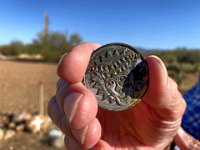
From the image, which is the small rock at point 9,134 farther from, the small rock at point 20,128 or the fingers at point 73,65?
the fingers at point 73,65

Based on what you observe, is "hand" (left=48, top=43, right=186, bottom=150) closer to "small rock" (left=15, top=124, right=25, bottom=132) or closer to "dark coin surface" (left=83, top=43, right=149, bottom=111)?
"dark coin surface" (left=83, top=43, right=149, bottom=111)

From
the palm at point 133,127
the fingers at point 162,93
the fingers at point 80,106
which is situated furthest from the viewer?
the palm at point 133,127

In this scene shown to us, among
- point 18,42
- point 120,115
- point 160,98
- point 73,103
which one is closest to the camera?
point 73,103

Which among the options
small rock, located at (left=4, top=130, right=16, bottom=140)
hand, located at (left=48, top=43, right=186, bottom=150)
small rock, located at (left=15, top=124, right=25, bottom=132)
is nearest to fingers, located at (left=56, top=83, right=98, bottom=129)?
hand, located at (left=48, top=43, right=186, bottom=150)

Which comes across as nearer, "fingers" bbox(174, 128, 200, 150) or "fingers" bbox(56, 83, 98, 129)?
"fingers" bbox(56, 83, 98, 129)

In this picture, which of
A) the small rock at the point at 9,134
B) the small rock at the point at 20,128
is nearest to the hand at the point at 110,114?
the small rock at the point at 9,134

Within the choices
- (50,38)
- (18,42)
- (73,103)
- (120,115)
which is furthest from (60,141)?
(18,42)

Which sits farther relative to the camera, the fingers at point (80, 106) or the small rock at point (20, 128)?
the small rock at point (20, 128)

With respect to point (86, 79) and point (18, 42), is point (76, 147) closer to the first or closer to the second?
point (86, 79)
